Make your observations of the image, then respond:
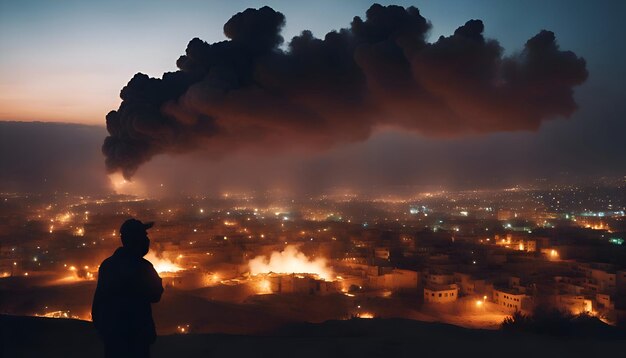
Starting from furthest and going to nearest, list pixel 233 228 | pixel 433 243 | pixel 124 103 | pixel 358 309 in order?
pixel 233 228
pixel 433 243
pixel 124 103
pixel 358 309

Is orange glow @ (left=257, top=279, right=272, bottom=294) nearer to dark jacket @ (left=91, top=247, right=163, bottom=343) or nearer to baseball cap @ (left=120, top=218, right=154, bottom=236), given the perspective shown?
dark jacket @ (left=91, top=247, right=163, bottom=343)

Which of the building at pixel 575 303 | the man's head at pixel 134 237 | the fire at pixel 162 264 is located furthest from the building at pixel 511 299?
the man's head at pixel 134 237

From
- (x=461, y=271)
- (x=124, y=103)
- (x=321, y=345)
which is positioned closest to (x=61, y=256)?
(x=124, y=103)

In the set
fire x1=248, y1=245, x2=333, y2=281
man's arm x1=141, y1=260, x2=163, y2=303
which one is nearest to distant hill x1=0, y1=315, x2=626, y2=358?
man's arm x1=141, y1=260, x2=163, y2=303

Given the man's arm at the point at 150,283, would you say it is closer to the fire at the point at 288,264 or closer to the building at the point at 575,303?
the building at the point at 575,303

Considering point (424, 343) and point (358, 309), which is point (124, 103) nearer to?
point (358, 309)
